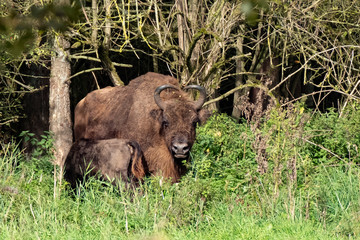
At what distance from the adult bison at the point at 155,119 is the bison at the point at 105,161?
0.78 metres

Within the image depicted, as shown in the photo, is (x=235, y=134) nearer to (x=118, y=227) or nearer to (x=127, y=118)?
(x=127, y=118)

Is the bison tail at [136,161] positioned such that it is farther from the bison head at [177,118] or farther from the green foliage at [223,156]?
the green foliage at [223,156]

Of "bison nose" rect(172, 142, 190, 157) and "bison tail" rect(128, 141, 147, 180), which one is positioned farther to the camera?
"bison nose" rect(172, 142, 190, 157)


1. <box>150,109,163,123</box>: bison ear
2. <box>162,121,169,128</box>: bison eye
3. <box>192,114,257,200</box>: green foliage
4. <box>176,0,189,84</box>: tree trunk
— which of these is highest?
<box>176,0,189,84</box>: tree trunk

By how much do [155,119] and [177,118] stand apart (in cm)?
43

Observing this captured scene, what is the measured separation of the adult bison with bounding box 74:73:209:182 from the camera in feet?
28.5

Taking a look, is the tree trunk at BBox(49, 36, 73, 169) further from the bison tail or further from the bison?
the bison tail

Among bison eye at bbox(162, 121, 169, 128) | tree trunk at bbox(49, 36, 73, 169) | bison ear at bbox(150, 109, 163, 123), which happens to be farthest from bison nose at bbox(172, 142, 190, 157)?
tree trunk at bbox(49, 36, 73, 169)

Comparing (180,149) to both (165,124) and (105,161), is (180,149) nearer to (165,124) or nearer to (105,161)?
(165,124)

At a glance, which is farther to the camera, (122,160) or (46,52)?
(46,52)

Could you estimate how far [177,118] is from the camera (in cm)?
872

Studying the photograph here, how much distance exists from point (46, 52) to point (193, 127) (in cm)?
262

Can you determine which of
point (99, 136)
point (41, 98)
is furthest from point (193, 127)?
point (41, 98)

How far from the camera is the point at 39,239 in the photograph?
195 inches
